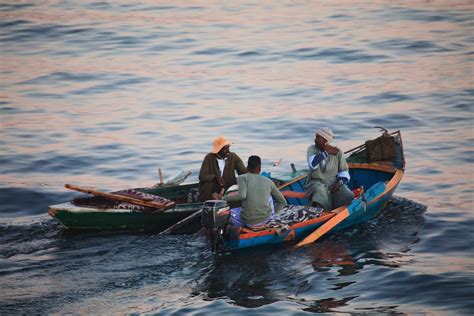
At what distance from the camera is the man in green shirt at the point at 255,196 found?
12766 mm

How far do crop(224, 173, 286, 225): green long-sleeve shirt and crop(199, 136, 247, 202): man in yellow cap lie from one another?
1.30m

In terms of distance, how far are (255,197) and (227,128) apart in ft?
30.2

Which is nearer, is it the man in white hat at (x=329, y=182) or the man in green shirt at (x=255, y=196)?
the man in green shirt at (x=255, y=196)

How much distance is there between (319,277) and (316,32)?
773 inches

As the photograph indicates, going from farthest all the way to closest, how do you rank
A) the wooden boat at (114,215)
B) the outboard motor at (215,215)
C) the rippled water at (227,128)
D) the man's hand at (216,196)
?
the man's hand at (216,196) → the wooden boat at (114,215) → the outboard motor at (215,215) → the rippled water at (227,128)

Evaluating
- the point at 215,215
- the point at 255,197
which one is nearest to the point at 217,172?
the point at 255,197

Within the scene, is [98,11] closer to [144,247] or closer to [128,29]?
[128,29]

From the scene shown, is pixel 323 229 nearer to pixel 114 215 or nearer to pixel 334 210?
pixel 334 210

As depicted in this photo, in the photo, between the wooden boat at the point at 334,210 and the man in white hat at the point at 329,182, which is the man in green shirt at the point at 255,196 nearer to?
the wooden boat at the point at 334,210

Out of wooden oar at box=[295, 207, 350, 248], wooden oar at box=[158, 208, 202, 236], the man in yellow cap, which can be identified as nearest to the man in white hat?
wooden oar at box=[295, 207, 350, 248]

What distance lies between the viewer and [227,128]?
22031mm

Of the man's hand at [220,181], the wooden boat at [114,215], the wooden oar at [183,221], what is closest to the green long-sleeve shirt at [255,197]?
the wooden oar at [183,221]

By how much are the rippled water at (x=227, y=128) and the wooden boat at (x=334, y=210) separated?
0.27 m

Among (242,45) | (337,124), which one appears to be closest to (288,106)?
(337,124)
